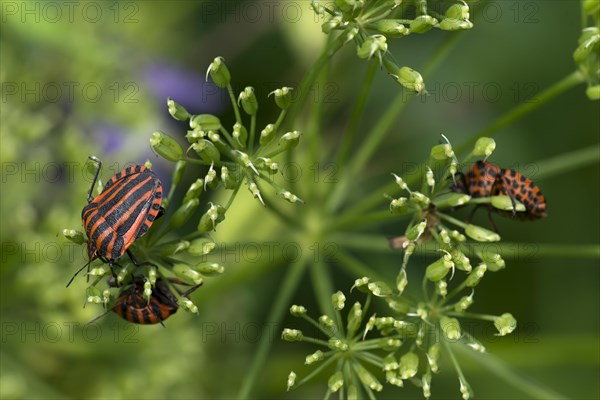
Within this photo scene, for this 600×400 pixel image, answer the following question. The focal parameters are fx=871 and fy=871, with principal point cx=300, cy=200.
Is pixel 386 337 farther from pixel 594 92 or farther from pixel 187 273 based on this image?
pixel 594 92

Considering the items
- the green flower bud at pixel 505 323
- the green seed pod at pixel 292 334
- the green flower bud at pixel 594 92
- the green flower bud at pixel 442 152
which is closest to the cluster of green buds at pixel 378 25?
the green flower bud at pixel 442 152

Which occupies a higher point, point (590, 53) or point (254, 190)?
point (254, 190)

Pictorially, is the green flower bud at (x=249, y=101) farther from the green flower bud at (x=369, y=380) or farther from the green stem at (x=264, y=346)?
the green flower bud at (x=369, y=380)

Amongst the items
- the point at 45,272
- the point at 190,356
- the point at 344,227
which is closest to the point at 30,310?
the point at 45,272

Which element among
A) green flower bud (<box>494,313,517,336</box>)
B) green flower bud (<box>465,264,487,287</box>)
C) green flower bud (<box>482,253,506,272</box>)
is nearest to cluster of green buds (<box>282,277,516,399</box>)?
green flower bud (<box>494,313,517,336</box>)

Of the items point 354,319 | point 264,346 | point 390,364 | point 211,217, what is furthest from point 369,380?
point 211,217
